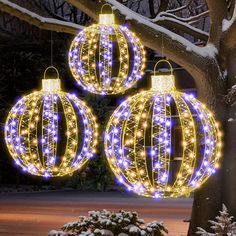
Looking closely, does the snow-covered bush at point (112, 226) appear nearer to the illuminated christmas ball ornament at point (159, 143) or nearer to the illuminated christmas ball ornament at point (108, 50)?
the illuminated christmas ball ornament at point (159, 143)

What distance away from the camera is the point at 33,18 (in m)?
10.0

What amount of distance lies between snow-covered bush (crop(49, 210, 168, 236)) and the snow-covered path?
4987 mm

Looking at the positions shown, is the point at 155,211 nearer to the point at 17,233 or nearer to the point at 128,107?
the point at 17,233

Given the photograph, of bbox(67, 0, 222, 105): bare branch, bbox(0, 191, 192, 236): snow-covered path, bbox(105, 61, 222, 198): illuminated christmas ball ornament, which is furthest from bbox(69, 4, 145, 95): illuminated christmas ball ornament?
bbox(0, 191, 192, 236): snow-covered path

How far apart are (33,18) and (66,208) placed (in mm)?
11698

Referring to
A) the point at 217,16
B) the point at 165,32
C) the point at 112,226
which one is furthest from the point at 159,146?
the point at 217,16

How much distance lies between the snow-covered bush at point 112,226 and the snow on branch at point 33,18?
3141 millimetres

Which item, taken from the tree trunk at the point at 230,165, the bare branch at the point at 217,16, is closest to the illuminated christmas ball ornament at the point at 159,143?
the tree trunk at the point at 230,165

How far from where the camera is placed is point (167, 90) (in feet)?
23.2

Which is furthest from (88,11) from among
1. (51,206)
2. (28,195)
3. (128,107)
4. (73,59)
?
(28,195)

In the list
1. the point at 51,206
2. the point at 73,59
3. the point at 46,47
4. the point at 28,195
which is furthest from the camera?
the point at 46,47

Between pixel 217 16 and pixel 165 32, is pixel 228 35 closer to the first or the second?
pixel 217 16

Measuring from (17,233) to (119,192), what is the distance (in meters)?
13.8

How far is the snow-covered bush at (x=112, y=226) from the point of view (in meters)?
8.74
